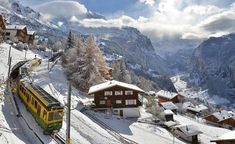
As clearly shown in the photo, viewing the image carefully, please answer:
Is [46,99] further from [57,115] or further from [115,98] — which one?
[115,98]

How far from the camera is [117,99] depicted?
3179 inches

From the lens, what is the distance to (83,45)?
98000 millimetres

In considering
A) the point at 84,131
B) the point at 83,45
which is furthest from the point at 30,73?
the point at 84,131

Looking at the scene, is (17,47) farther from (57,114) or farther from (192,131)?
(57,114)

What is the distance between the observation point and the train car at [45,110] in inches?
1710

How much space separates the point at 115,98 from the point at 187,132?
19083mm

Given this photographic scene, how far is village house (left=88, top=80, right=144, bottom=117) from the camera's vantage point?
79.8 meters

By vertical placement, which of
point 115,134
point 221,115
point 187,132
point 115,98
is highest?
point 115,98

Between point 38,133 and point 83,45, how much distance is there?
5698 centimetres

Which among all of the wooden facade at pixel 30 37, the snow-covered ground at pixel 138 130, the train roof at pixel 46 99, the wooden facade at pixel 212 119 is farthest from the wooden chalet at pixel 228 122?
the train roof at pixel 46 99

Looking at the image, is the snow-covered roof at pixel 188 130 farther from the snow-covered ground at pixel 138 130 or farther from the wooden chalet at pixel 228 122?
the wooden chalet at pixel 228 122

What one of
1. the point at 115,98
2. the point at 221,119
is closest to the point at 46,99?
the point at 115,98

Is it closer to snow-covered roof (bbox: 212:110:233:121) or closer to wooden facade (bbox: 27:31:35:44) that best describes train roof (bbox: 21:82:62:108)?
snow-covered roof (bbox: 212:110:233:121)

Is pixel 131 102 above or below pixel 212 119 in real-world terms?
above
